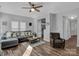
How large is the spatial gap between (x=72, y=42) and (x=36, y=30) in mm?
1216

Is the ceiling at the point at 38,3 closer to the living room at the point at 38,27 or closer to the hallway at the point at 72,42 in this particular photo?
the living room at the point at 38,27

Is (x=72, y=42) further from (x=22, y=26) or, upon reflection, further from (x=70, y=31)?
(x=22, y=26)

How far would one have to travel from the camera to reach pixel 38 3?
227 cm

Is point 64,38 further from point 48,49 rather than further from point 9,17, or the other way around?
point 9,17

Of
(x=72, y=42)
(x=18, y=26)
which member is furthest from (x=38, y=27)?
(x=72, y=42)

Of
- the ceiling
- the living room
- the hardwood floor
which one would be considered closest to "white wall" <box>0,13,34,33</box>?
the living room

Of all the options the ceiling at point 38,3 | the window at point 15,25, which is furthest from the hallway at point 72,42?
the window at point 15,25

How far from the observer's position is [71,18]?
2.48m

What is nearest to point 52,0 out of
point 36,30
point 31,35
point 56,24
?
point 56,24

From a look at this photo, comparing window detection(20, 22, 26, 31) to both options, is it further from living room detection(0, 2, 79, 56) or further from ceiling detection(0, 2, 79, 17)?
ceiling detection(0, 2, 79, 17)

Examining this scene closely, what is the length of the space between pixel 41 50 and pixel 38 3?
1411 mm

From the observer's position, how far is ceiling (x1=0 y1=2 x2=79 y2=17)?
88.1 inches

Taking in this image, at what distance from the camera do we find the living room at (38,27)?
2.33 metres

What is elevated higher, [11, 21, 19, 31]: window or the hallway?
[11, 21, 19, 31]: window
